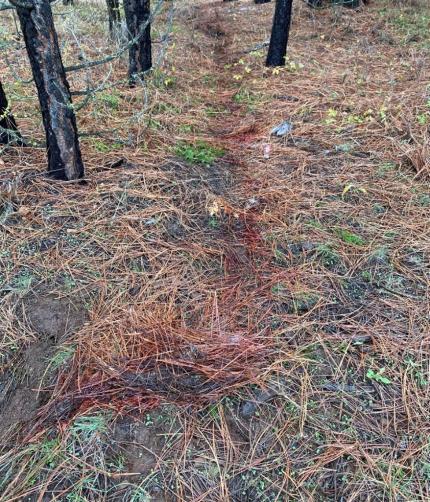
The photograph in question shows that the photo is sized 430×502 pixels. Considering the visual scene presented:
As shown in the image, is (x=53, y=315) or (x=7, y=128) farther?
(x=7, y=128)

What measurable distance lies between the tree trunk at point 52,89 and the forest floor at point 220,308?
5.7 inches

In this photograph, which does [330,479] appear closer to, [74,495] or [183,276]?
[74,495]

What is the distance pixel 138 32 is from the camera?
415 cm

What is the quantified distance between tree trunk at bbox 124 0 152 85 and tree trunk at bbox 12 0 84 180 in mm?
1721

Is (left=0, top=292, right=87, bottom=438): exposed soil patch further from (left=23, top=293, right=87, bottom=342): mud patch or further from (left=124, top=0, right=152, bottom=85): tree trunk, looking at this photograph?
(left=124, top=0, right=152, bottom=85): tree trunk

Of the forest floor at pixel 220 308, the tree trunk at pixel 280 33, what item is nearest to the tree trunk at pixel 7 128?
the forest floor at pixel 220 308

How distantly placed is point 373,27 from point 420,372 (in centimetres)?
590

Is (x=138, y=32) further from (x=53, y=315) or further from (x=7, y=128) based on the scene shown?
(x=53, y=315)

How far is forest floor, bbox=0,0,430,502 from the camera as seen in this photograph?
155 cm

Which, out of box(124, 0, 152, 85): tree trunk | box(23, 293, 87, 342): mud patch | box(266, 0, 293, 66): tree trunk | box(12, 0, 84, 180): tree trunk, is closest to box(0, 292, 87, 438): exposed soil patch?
box(23, 293, 87, 342): mud patch

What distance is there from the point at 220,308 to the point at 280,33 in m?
4.07

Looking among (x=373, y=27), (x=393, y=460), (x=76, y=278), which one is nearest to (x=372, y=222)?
(x=393, y=460)

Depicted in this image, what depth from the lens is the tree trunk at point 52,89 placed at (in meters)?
2.28

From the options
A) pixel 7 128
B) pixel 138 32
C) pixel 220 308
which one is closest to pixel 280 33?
pixel 138 32
